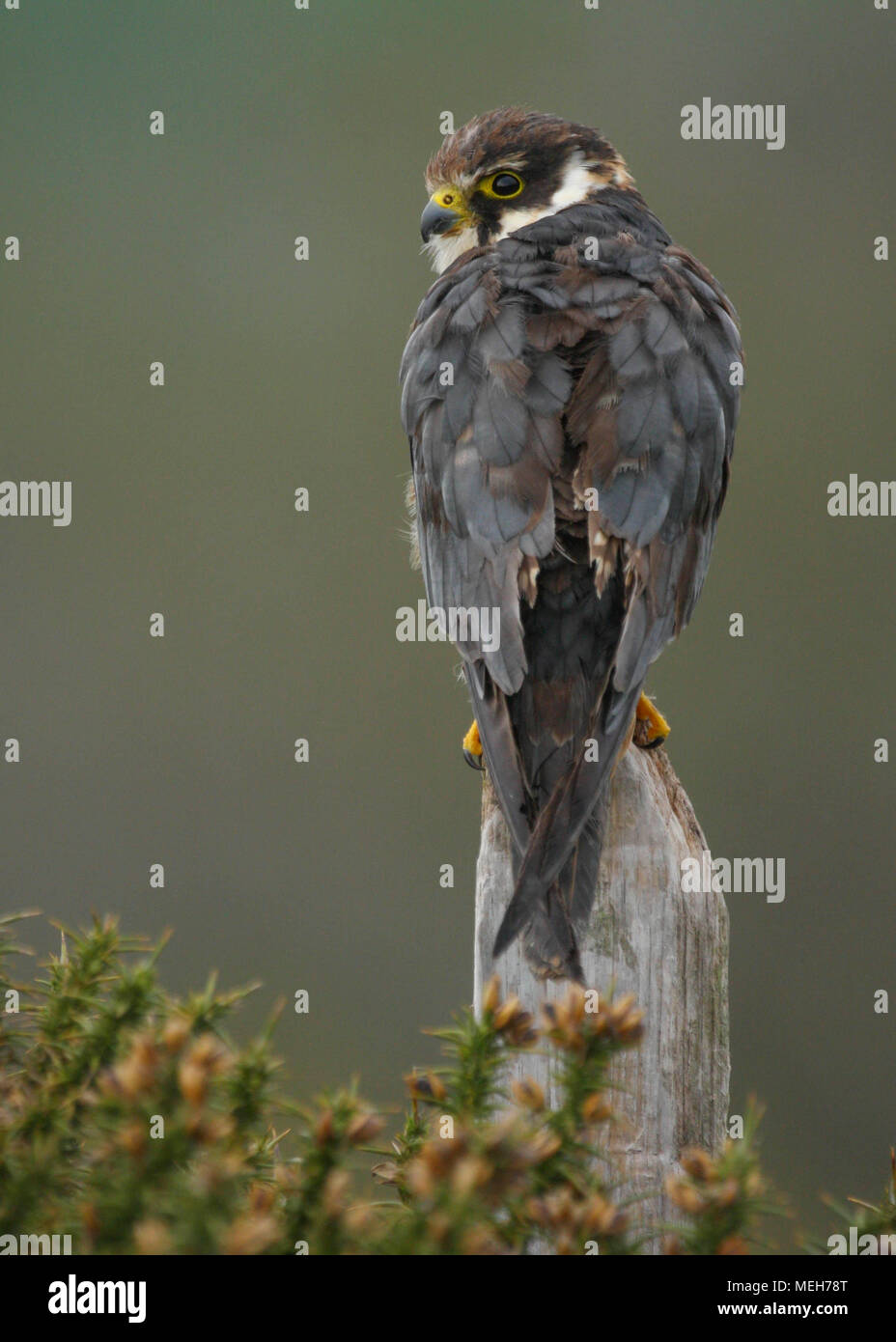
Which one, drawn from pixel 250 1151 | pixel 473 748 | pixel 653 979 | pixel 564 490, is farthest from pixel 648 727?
pixel 250 1151

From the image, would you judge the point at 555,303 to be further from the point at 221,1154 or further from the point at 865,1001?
the point at 865,1001

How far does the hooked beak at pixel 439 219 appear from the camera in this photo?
12.6 feet

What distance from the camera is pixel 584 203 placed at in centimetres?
366

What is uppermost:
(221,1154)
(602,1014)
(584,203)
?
(584,203)

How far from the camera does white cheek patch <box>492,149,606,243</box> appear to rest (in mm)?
3811

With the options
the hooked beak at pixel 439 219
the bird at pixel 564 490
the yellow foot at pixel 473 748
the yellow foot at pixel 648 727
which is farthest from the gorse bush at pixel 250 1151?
the hooked beak at pixel 439 219

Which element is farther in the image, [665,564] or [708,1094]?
[665,564]

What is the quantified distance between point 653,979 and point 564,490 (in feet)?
3.73

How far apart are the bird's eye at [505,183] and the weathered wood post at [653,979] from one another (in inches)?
85.6

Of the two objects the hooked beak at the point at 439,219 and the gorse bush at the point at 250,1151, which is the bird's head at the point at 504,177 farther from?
the gorse bush at the point at 250,1151

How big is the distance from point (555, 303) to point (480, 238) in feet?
2.75
